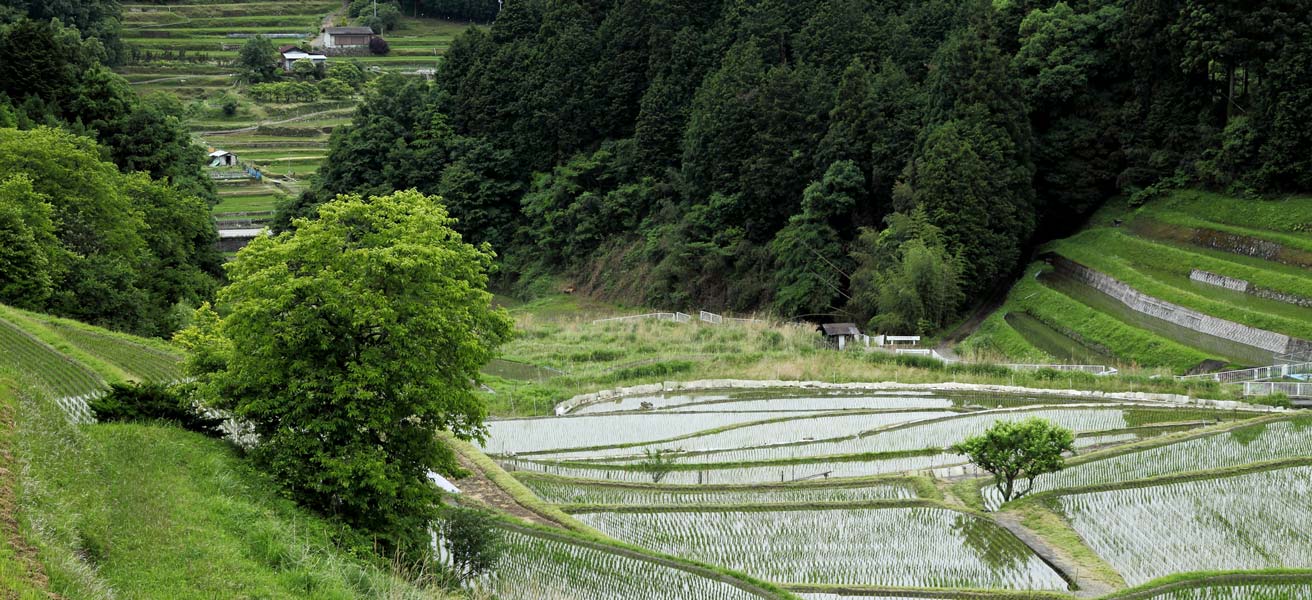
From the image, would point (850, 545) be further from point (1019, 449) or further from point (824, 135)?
point (824, 135)

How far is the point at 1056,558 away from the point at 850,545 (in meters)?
3.21

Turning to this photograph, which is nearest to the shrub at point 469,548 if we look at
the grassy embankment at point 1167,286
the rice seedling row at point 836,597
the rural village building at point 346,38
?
the rice seedling row at point 836,597

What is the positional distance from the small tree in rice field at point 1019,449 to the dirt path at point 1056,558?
1.42 metres

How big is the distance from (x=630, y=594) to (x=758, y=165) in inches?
1436

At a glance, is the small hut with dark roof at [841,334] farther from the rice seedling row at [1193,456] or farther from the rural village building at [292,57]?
the rural village building at [292,57]

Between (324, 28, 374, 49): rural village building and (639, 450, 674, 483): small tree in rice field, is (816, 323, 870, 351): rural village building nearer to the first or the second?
(639, 450, 674, 483): small tree in rice field

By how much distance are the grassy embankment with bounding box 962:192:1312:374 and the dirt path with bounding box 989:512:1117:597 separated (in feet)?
54.6

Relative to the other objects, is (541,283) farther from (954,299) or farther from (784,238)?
(954,299)

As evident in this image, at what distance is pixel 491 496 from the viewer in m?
23.3

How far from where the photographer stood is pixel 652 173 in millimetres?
61344

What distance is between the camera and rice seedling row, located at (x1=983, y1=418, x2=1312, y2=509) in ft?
79.9

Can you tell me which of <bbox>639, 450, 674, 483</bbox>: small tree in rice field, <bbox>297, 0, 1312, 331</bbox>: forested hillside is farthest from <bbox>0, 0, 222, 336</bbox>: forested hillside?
<bbox>639, 450, 674, 483</bbox>: small tree in rice field

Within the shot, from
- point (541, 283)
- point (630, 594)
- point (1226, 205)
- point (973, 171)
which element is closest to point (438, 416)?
point (630, 594)

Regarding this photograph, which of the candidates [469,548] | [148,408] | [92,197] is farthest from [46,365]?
[92,197]
